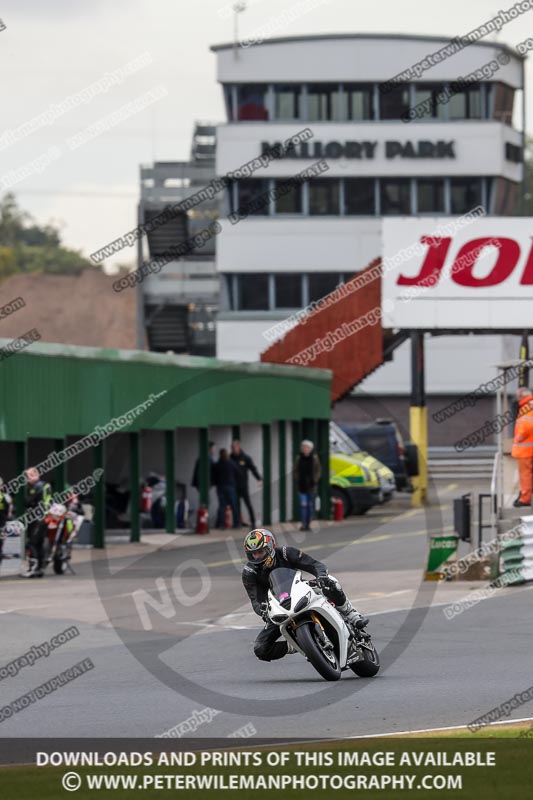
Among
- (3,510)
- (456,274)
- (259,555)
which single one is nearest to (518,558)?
(3,510)

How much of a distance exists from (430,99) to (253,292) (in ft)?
34.6

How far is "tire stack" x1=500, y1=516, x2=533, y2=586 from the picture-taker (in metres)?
23.0

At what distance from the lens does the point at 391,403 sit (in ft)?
224

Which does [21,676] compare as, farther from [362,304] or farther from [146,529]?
[362,304]

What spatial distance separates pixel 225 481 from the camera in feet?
114

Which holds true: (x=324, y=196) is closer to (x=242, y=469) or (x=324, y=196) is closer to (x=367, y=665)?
(x=242, y=469)

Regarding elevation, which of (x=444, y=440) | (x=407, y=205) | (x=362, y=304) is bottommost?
(x=444, y=440)

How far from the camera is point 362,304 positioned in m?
43.5
